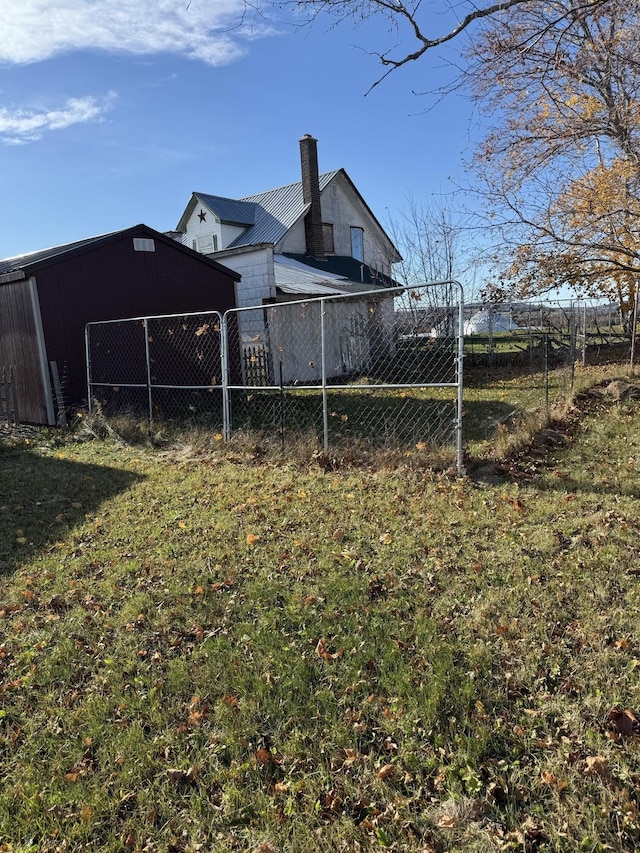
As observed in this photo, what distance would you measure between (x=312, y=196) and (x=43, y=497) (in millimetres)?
18434

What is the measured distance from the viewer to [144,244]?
40.9ft

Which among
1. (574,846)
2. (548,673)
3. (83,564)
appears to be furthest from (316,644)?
(83,564)

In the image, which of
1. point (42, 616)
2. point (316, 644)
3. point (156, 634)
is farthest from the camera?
point (42, 616)

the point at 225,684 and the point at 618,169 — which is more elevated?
the point at 618,169

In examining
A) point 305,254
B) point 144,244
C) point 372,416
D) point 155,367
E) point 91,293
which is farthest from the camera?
point 305,254

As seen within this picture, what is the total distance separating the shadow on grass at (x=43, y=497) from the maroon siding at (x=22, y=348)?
8.91 feet

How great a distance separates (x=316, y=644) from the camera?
337 centimetres

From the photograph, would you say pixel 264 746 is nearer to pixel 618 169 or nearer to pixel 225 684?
pixel 225 684

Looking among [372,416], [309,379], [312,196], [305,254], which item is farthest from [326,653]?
[312,196]

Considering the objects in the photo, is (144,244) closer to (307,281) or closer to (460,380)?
(307,281)

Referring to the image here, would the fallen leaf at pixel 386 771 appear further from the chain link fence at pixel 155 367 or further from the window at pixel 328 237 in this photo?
the window at pixel 328 237

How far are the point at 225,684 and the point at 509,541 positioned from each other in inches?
101

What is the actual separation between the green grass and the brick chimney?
18.3 metres

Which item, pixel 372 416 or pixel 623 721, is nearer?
pixel 623 721
